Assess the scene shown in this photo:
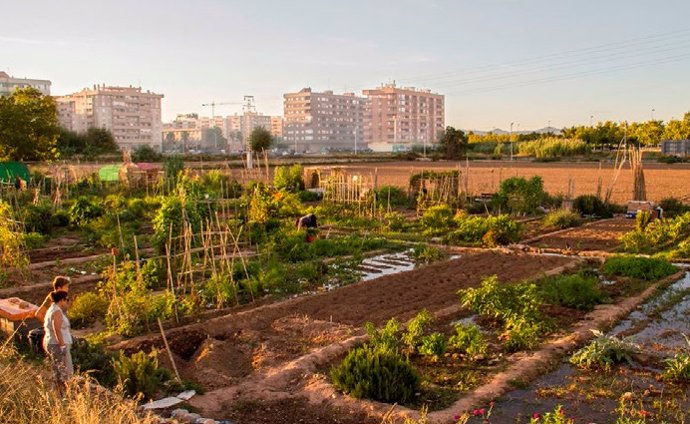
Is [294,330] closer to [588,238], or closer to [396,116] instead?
[588,238]

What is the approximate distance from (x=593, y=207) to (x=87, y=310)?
46.3 ft

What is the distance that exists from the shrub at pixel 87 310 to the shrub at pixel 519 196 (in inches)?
485

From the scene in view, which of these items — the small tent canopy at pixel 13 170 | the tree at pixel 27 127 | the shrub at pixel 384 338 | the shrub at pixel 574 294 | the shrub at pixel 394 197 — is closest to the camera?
the shrub at pixel 384 338

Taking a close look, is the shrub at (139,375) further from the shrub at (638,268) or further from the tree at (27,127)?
the tree at (27,127)

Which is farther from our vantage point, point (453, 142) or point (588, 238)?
point (453, 142)

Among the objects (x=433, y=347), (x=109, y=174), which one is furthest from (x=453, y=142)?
(x=433, y=347)

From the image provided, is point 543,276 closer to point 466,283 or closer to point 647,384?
point 466,283

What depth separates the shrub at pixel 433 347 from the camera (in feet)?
21.6

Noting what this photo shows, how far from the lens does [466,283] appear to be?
10109 mm

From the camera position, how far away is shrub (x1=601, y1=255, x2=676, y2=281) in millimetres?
10237

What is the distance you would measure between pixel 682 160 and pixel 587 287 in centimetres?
4401

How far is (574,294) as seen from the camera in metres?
8.67

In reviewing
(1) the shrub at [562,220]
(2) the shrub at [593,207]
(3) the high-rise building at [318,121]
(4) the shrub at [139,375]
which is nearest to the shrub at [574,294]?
(4) the shrub at [139,375]

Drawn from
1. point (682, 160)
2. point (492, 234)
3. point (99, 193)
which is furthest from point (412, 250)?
point (682, 160)
